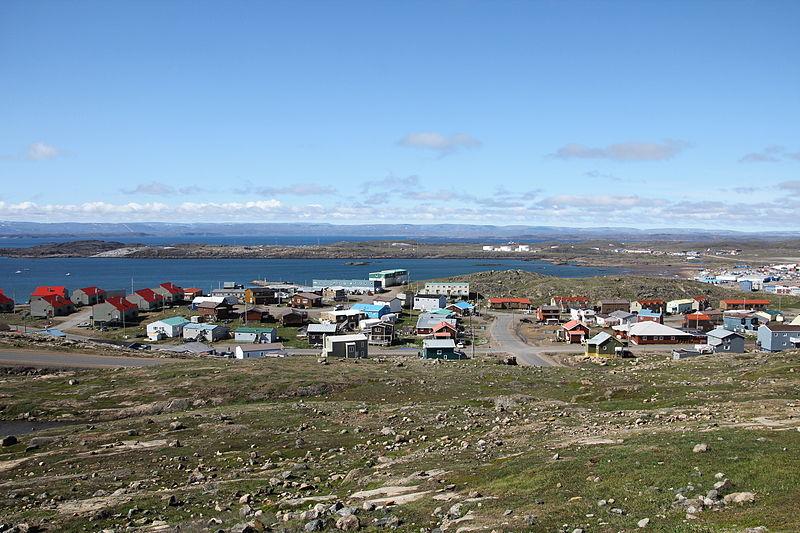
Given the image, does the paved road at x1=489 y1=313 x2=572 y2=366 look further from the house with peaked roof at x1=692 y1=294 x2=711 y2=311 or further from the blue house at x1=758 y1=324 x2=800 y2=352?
the house with peaked roof at x1=692 y1=294 x2=711 y2=311

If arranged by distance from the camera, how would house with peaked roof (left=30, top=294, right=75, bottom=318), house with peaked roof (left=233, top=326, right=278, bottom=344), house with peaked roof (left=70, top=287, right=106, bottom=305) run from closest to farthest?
house with peaked roof (left=233, top=326, right=278, bottom=344) < house with peaked roof (left=30, top=294, right=75, bottom=318) < house with peaked roof (left=70, top=287, right=106, bottom=305)

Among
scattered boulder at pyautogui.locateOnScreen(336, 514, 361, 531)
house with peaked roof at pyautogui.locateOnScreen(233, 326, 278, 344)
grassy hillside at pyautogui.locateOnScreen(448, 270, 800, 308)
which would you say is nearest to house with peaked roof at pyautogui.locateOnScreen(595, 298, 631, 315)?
grassy hillside at pyautogui.locateOnScreen(448, 270, 800, 308)

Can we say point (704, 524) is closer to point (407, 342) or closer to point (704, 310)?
point (407, 342)

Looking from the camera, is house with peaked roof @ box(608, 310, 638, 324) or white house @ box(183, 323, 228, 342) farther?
house with peaked roof @ box(608, 310, 638, 324)

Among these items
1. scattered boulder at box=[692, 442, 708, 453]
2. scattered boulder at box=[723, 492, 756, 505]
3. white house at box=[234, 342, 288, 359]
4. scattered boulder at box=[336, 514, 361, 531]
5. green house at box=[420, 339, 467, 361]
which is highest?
scattered boulder at box=[723, 492, 756, 505]

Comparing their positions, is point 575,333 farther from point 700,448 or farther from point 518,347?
point 700,448

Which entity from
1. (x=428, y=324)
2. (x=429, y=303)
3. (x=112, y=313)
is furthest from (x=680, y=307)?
(x=112, y=313)

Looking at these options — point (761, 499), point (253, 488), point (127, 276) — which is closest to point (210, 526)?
point (253, 488)
